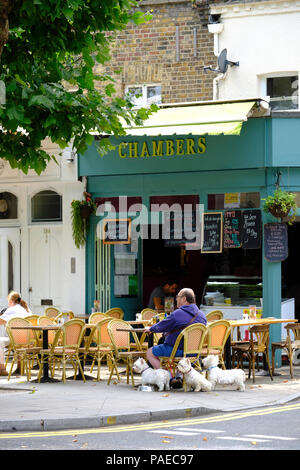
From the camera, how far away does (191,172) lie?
18438 millimetres

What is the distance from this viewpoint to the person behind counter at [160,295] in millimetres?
18875

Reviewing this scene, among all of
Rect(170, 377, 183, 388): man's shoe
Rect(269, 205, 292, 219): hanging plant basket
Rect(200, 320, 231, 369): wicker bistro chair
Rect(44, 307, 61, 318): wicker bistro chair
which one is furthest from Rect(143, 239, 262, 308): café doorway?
Rect(170, 377, 183, 388): man's shoe

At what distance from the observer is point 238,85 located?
18859 millimetres

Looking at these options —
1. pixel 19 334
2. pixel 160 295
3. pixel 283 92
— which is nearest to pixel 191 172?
pixel 283 92

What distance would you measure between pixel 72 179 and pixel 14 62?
23.1 ft

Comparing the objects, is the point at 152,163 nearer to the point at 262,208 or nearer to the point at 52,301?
the point at 262,208

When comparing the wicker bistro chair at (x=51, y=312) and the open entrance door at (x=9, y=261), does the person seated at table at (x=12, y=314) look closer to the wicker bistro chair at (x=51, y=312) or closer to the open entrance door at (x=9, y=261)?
the wicker bistro chair at (x=51, y=312)

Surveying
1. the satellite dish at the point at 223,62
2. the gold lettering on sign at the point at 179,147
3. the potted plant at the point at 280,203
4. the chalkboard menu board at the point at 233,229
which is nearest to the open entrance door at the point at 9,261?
the gold lettering on sign at the point at 179,147

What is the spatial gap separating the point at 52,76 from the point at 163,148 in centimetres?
579

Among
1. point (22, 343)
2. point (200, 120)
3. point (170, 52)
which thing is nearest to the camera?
point (22, 343)

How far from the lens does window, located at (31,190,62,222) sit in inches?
788

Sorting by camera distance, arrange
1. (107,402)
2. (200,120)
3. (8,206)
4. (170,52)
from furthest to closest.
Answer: (8,206), (170,52), (200,120), (107,402)

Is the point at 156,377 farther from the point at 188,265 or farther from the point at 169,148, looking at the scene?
the point at 188,265
